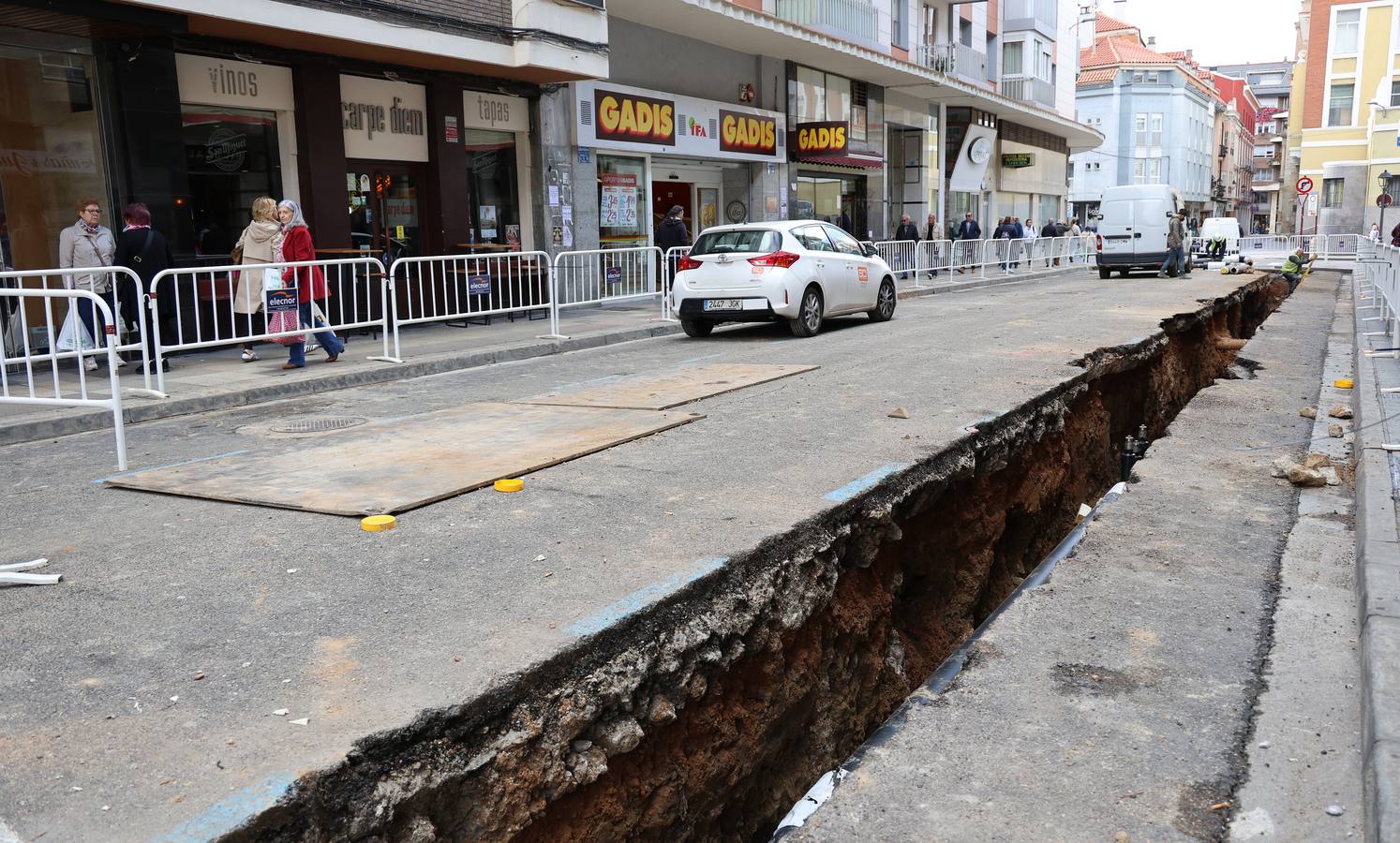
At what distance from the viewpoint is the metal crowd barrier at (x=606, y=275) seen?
15242 millimetres

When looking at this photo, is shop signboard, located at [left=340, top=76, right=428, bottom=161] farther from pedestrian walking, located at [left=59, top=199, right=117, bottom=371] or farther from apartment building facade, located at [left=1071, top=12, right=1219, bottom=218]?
apartment building facade, located at [left=1071, top=12, right=1219, bottom=218]

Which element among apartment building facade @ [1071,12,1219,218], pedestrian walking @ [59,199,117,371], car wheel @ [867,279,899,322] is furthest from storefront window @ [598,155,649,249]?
apartment building facade @ [1071,12,1219,218]

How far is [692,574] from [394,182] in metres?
13.4

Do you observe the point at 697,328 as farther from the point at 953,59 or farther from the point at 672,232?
the point at 953,59

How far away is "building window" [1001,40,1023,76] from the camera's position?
38.8 meters

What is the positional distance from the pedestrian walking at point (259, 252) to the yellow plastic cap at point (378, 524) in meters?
6.64

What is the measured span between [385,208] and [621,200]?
5524mm

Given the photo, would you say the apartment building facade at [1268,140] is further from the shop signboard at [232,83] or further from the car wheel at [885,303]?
the shop signboard at [232,83]

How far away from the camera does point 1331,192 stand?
61469 millimetres

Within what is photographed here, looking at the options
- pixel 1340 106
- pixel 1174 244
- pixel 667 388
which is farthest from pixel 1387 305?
pixel 1340 106

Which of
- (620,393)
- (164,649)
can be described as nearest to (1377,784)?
(164,649)

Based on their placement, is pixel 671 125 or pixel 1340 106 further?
pixel 1340 106

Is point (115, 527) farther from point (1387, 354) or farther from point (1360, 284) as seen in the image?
point (1360, 284)

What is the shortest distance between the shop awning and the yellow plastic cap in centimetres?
2118
